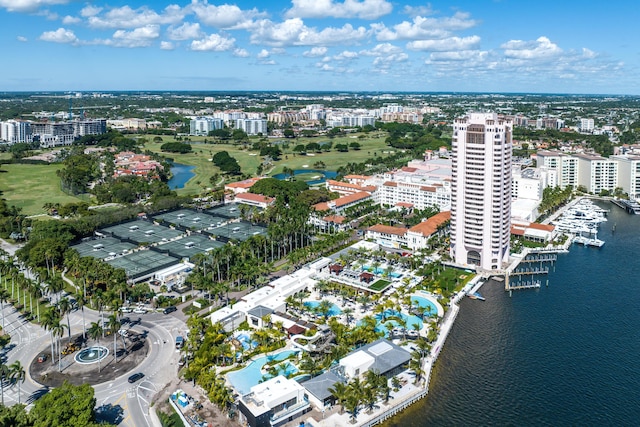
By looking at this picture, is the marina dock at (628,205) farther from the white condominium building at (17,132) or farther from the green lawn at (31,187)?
the white condominium building at (17,132)

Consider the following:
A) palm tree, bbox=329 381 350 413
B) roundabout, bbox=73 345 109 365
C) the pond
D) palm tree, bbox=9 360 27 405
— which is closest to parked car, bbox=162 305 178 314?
roundabout, bbox=73 345 109 365

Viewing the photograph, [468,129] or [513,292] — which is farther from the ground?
[468,129]

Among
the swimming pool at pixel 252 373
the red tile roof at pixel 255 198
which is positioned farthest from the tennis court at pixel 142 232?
the swimming pool at pixel 252 373

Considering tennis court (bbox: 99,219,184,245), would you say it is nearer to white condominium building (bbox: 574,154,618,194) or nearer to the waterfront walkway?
the waterfront walkway

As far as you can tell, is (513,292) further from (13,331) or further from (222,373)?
(13,331)

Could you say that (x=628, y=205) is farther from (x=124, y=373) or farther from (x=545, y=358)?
(x=124, y=373)

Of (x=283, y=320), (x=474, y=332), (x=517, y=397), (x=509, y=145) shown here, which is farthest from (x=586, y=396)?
(x=509, y=145)

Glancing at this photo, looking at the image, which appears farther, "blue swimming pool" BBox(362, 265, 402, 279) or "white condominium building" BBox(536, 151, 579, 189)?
"white condominium building" BBox(536, 151, 579, 189)
